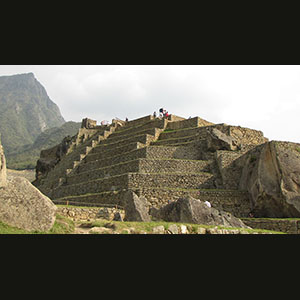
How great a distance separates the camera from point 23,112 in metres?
138

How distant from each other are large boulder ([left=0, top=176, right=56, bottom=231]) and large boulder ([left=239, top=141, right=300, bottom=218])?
12.2 meters

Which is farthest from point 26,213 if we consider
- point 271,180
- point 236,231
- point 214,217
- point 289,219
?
point 271,180

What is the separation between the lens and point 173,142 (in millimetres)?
28094

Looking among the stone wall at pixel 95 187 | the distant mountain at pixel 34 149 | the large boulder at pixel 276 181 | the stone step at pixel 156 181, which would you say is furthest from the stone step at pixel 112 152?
the distant mountain at pixel 34 149

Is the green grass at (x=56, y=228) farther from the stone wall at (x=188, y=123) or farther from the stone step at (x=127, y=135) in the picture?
the stone wall at (x=188, y=123)

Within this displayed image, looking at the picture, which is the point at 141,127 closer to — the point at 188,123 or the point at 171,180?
the point at 188,123

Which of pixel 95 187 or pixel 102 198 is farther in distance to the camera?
pixel 95 187

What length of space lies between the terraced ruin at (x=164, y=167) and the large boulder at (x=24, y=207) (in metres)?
8.49

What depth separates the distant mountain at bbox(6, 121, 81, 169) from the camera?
226ft

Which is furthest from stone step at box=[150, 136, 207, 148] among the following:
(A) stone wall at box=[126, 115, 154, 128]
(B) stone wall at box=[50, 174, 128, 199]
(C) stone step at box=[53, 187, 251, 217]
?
(A) stone wall at box=[126, 115, 154, 128]

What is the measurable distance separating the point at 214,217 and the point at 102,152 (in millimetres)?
19043

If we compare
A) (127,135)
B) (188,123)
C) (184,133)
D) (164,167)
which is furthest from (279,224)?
(127,135)

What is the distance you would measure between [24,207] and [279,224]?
1155 centimetres

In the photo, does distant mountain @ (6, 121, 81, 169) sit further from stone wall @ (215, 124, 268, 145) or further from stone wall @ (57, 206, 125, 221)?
stone wall @ (57, 206, 125, 221)
